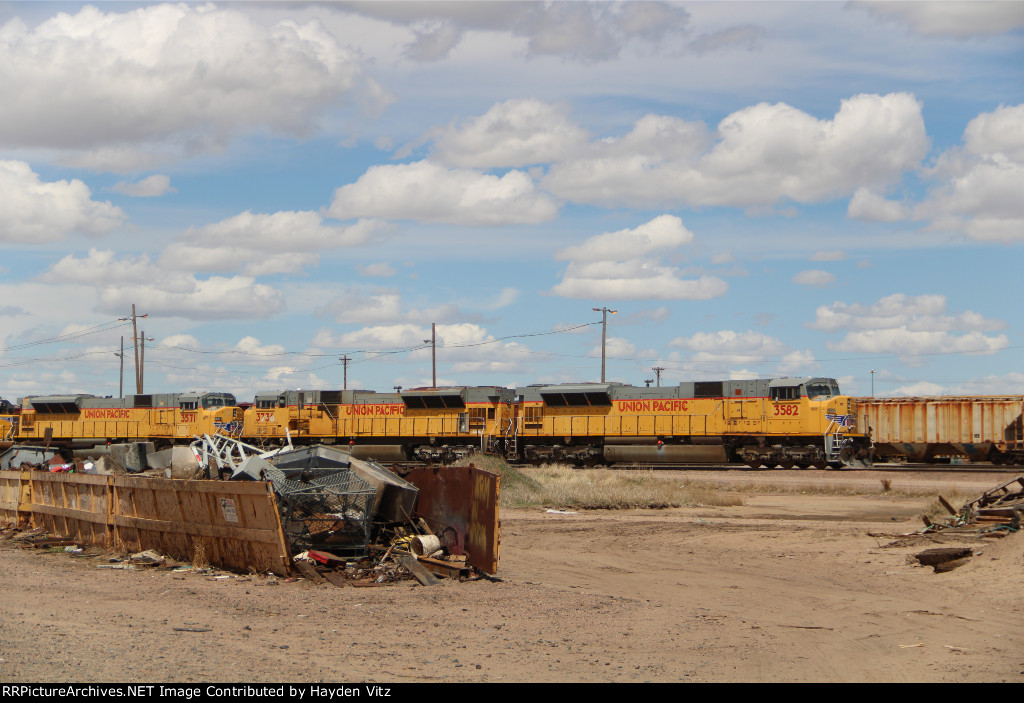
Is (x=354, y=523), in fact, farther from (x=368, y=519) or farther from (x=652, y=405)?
(x=652, y=405)

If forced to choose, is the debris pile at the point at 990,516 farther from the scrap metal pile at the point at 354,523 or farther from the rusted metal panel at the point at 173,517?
the rusted metal panel at the point at 173,517

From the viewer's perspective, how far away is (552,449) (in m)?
42.3

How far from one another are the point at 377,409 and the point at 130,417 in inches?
579

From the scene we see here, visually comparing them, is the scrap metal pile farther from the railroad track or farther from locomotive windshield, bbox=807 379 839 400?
locomotive windshield, bbox=807 379 839 400

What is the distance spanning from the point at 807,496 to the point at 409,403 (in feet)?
67.7

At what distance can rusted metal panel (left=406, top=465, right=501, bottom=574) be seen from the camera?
1323 centimetres

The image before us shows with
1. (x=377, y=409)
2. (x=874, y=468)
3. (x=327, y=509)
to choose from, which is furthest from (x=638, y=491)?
(x=377, y=409)

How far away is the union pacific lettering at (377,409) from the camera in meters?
44.6

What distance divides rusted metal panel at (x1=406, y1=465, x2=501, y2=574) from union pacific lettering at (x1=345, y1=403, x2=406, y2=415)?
98.2 ft

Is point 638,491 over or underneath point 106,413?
underneath

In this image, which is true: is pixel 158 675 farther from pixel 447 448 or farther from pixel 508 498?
pixel 447 448

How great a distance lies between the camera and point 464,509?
1378cm

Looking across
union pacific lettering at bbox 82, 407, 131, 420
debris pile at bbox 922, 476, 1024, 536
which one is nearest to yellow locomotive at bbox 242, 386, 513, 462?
union pacific lettering at bbox 82, 407, 131, 420
